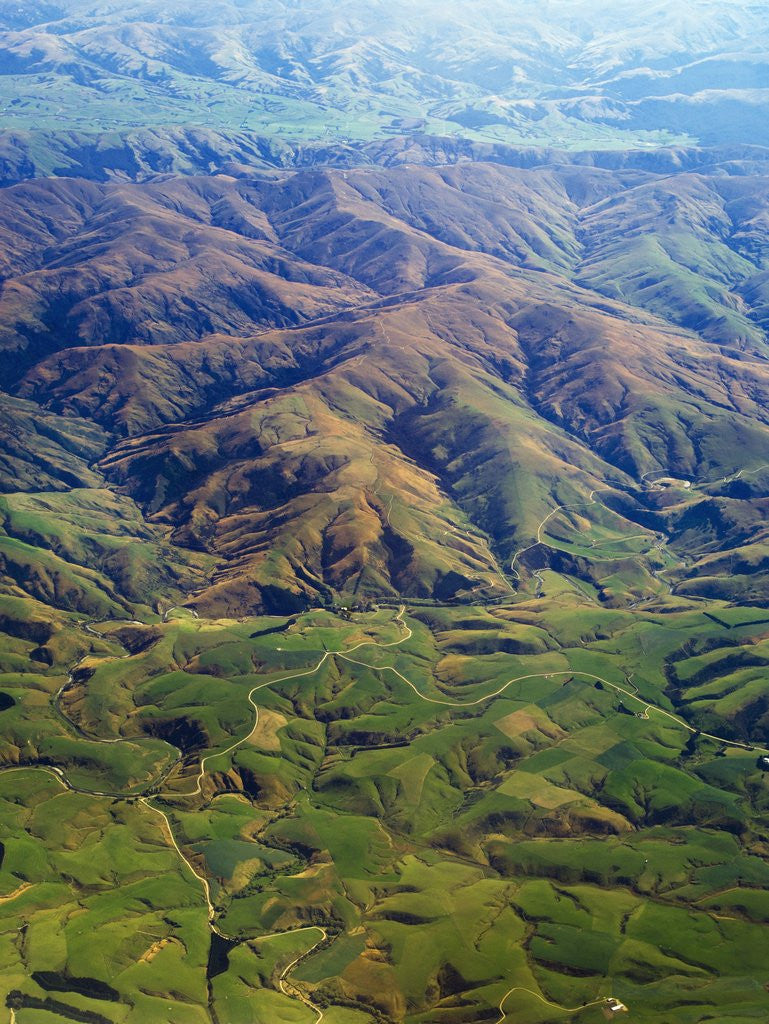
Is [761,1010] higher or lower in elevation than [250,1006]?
higher

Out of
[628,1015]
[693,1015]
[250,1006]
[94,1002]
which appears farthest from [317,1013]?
[693,1015]

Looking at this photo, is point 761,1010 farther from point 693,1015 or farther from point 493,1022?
point 493,1022

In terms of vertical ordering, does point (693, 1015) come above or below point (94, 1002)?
above

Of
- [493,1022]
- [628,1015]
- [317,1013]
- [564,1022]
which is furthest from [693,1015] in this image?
[317,1013]

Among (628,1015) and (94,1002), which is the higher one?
(628,1015)

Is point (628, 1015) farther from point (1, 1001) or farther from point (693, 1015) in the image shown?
point (1, 1001)

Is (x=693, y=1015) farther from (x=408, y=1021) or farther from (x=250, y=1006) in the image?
(x=250, y=1006)

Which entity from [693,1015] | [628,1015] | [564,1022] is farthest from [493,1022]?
[693,1015]
